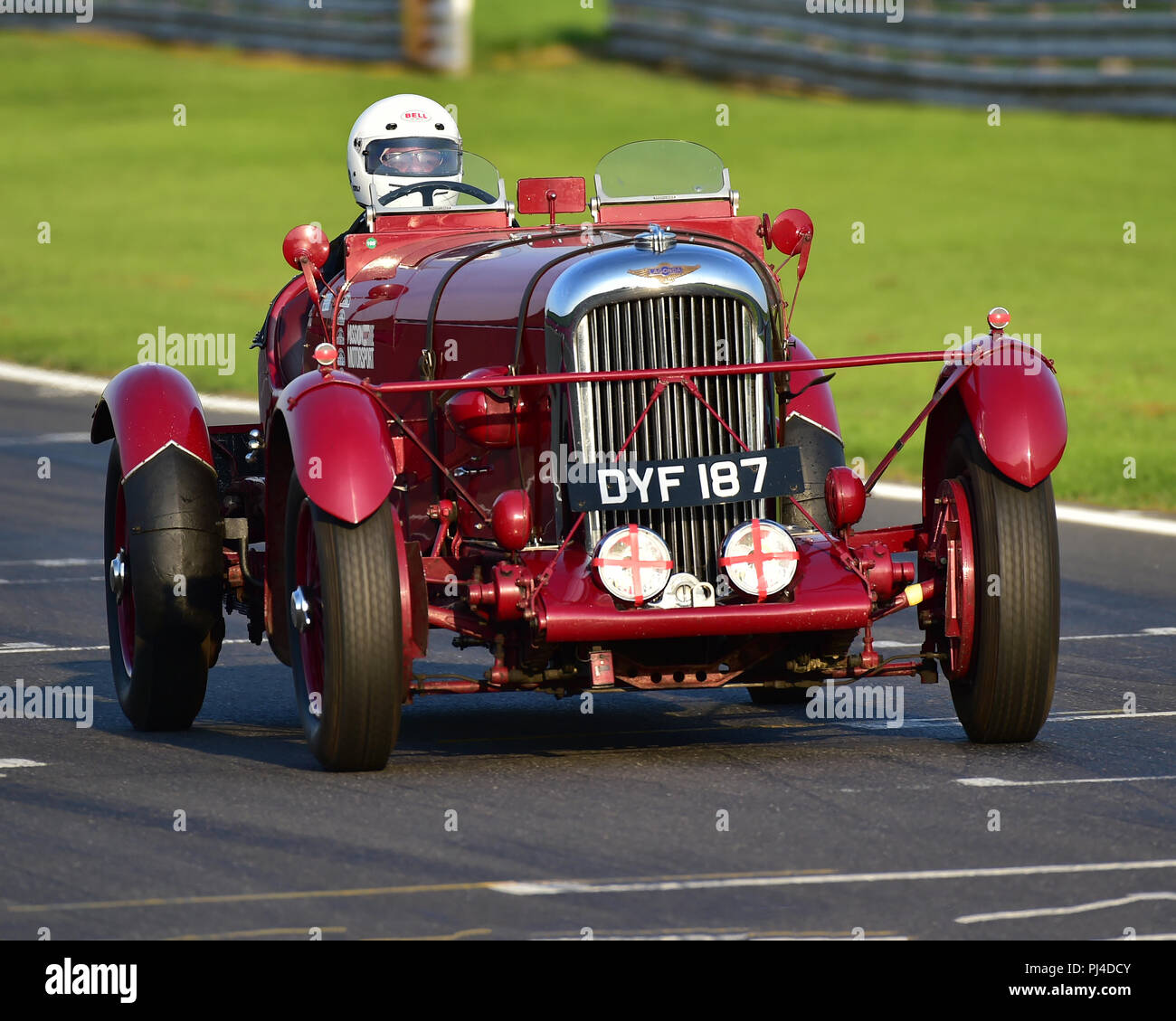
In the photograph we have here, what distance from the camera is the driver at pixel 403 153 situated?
10008 millimetres

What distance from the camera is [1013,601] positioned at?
25.2 ft

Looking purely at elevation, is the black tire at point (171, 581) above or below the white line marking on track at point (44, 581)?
above

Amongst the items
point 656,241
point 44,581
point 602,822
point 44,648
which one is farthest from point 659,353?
point 44,581

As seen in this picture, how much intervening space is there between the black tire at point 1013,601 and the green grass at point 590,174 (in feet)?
23.9

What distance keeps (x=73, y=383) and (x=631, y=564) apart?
13.2 metres

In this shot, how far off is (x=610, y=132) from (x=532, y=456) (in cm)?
2453

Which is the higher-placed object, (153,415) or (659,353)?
(659,353)

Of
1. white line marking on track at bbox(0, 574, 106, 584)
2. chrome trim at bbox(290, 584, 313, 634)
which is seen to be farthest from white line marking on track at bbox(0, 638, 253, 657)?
chrome trim at bbox(290, 584, 313, 634)

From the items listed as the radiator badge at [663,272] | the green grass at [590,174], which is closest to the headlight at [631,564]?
the radiator badge at [663,272]

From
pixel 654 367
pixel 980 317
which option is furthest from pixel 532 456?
pixel 980 317

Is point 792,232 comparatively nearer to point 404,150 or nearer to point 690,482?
point 690,482

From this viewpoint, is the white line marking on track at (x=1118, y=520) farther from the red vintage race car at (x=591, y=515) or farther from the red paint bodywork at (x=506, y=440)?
the red vintage race car at (x=591, y=515)
